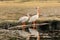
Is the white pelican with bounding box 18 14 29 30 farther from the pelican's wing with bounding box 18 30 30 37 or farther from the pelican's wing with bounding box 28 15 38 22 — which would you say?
the pelican's wing with bounding box 18 30 30 37

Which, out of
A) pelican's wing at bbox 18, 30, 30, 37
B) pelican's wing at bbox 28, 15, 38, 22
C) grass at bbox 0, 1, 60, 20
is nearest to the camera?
pelican's wing at bbox 18, 30, 30, 37

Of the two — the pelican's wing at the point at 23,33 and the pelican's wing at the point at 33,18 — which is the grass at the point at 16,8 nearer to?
the pelican's wing at the point at 33,18

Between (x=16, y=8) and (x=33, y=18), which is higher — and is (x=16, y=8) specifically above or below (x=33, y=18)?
above

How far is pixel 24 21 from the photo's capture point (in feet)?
20.6

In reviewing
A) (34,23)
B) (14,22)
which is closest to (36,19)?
(34,23)

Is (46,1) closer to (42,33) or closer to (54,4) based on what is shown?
(54,4)

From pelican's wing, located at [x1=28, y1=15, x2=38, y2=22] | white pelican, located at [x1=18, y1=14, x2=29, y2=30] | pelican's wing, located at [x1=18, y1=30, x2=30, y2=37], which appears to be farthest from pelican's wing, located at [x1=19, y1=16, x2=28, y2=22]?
pelican's wing, located at [x1=18, y1=30, x2=30, y2=37]

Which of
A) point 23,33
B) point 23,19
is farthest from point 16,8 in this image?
point 23,33

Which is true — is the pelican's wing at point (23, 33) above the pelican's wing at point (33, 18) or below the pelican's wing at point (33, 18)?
below

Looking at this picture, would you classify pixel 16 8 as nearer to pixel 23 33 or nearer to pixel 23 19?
pixel 23 19

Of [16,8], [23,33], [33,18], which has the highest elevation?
[16,8]

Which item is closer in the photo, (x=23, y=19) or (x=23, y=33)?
(x=23, y=33)

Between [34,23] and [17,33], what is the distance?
548 mm

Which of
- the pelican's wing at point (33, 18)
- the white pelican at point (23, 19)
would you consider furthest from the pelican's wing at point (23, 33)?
the pelican's wing at point (33, 18)
